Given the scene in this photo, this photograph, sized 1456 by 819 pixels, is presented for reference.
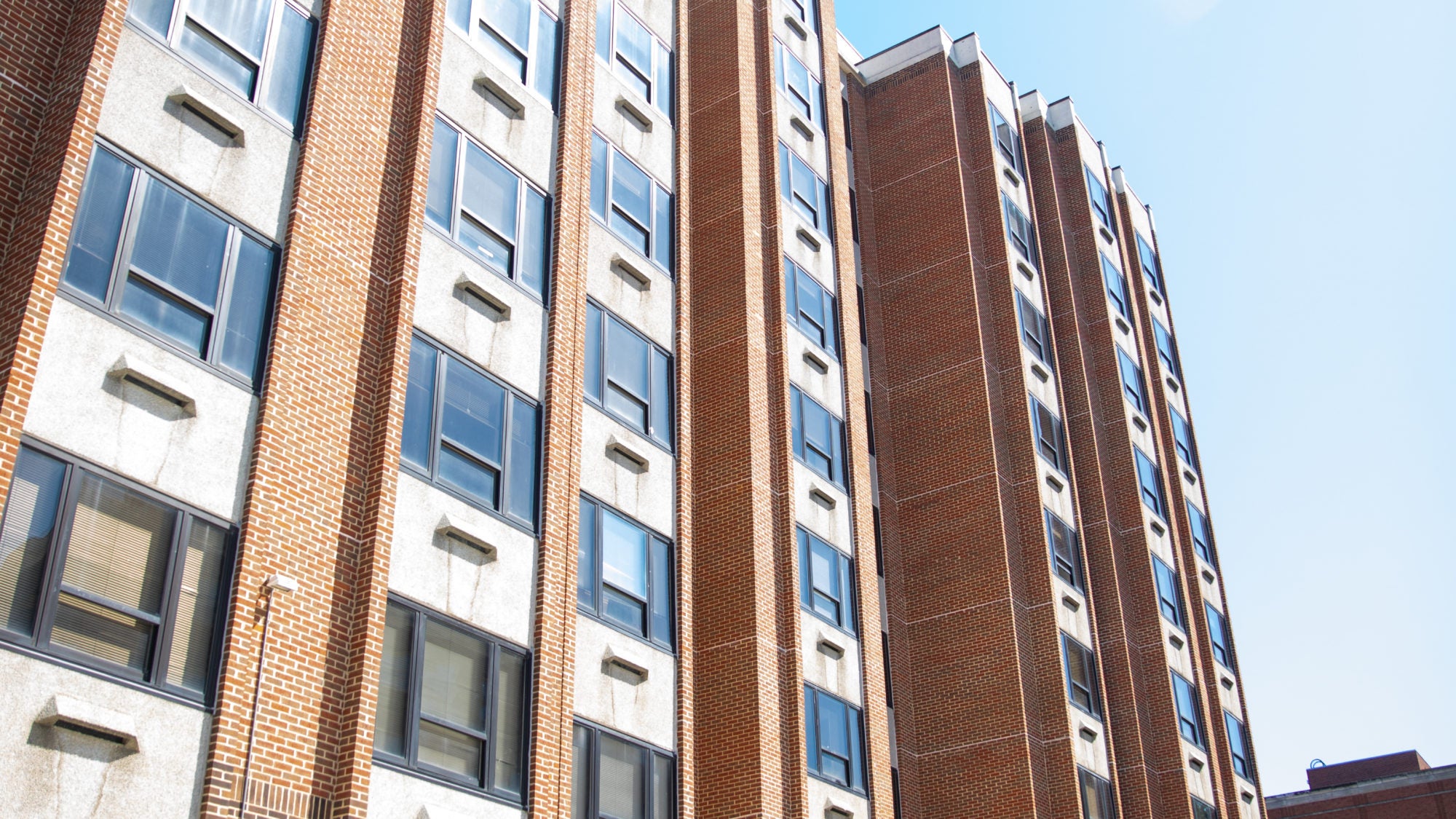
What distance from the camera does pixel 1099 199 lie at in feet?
162

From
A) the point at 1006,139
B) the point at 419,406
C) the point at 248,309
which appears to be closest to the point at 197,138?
the point at 248,309

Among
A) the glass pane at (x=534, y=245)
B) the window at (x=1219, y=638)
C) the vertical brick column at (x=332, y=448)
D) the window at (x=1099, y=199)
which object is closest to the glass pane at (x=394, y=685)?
the vertical brick column at (x=332, y=448)

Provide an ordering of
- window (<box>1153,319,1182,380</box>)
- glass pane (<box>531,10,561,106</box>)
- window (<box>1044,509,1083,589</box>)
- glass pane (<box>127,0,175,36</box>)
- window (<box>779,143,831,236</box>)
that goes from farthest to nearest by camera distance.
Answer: window (<box>1153,319,1182,380</box>) < window (<box>1044,509,1083,589</box>) < window (<box>779,143,831,236</box>) < glass pane (<box>531,10,561,106</box>) < glass pane (<box>127,0,175,36</box>)

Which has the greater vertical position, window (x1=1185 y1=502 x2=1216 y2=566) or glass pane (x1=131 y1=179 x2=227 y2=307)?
window (x1=1185 y1=502 x2=1216 y2=566)

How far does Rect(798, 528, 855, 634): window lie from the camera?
26078 millimetres

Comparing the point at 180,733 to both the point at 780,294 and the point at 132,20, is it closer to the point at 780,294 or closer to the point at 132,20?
the point at 132,20

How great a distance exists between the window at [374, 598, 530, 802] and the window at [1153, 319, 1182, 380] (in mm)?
38459

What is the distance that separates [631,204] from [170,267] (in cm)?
1133

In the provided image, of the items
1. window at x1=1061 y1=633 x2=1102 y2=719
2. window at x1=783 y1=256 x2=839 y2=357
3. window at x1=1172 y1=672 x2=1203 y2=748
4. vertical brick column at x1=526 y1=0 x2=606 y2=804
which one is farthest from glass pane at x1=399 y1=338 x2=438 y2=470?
window at x1=1172 y1=672 x2=1203 y2=748

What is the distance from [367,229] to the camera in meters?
17.9

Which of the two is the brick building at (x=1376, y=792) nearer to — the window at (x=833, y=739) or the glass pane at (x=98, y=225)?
the window at (x=833, y=739)

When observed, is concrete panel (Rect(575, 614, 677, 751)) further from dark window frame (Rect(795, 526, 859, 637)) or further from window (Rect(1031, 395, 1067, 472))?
window (Rect(1031, 395, 1067, 472))

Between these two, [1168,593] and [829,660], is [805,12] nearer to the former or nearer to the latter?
[829,660]

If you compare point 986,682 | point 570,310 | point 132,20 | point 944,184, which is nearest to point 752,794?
point 570,310
